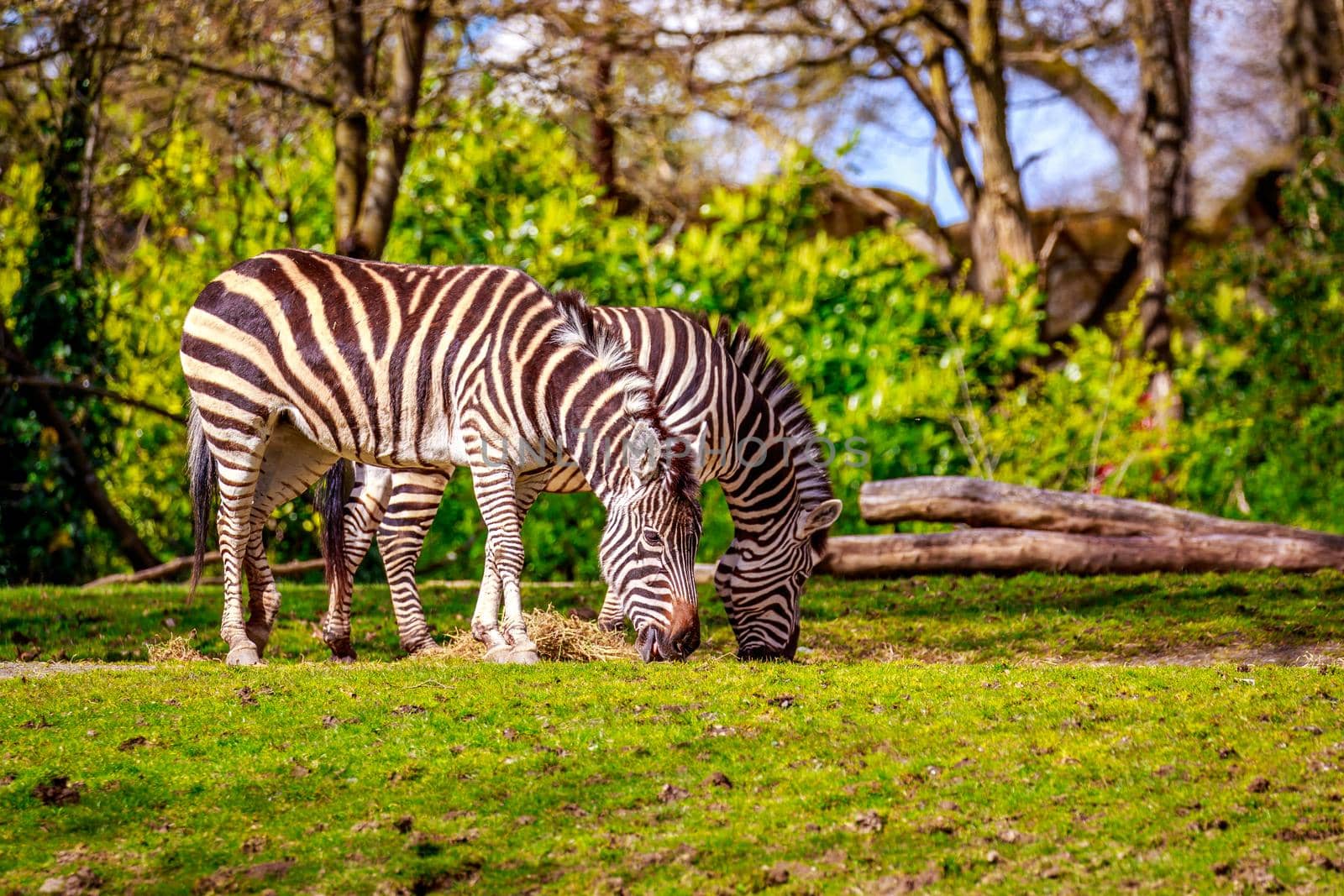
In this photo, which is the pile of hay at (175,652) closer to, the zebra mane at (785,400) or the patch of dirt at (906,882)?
the zebra mane at (785,400)

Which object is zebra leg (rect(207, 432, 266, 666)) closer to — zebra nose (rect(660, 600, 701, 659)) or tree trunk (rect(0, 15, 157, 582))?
zebra nose (rect(660, 600, 701, 659))

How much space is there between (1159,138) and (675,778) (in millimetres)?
18187

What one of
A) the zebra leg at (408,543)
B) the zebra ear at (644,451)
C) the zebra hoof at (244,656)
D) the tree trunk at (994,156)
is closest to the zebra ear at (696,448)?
the zebra ear at (644,451)

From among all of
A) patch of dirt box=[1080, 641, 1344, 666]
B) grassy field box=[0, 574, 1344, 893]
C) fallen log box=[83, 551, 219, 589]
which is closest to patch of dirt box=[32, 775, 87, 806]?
grassy field box=[0, 574, 1344, 893]

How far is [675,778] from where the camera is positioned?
5867 millimetres

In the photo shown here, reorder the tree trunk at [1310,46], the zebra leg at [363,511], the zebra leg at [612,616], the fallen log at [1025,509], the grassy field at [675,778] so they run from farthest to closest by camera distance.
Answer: the tree trunk at [1310,46], the fallen log at [1025,509], the zebra leg at [363,511], the zebra leg at [612,616], the grassy field at [675,778]

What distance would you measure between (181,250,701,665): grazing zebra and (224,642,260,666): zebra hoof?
1 cm

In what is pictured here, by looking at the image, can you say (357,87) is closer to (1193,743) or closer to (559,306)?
(559,306)

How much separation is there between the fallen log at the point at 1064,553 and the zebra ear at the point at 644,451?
15.7ft

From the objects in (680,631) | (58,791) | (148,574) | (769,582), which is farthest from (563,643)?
(148,574)

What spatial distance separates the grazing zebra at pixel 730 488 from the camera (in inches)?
359

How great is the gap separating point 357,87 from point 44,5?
321cm

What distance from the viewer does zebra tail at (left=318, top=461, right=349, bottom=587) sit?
9.66 m

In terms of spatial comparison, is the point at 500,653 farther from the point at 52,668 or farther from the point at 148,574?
the point at 148,574
